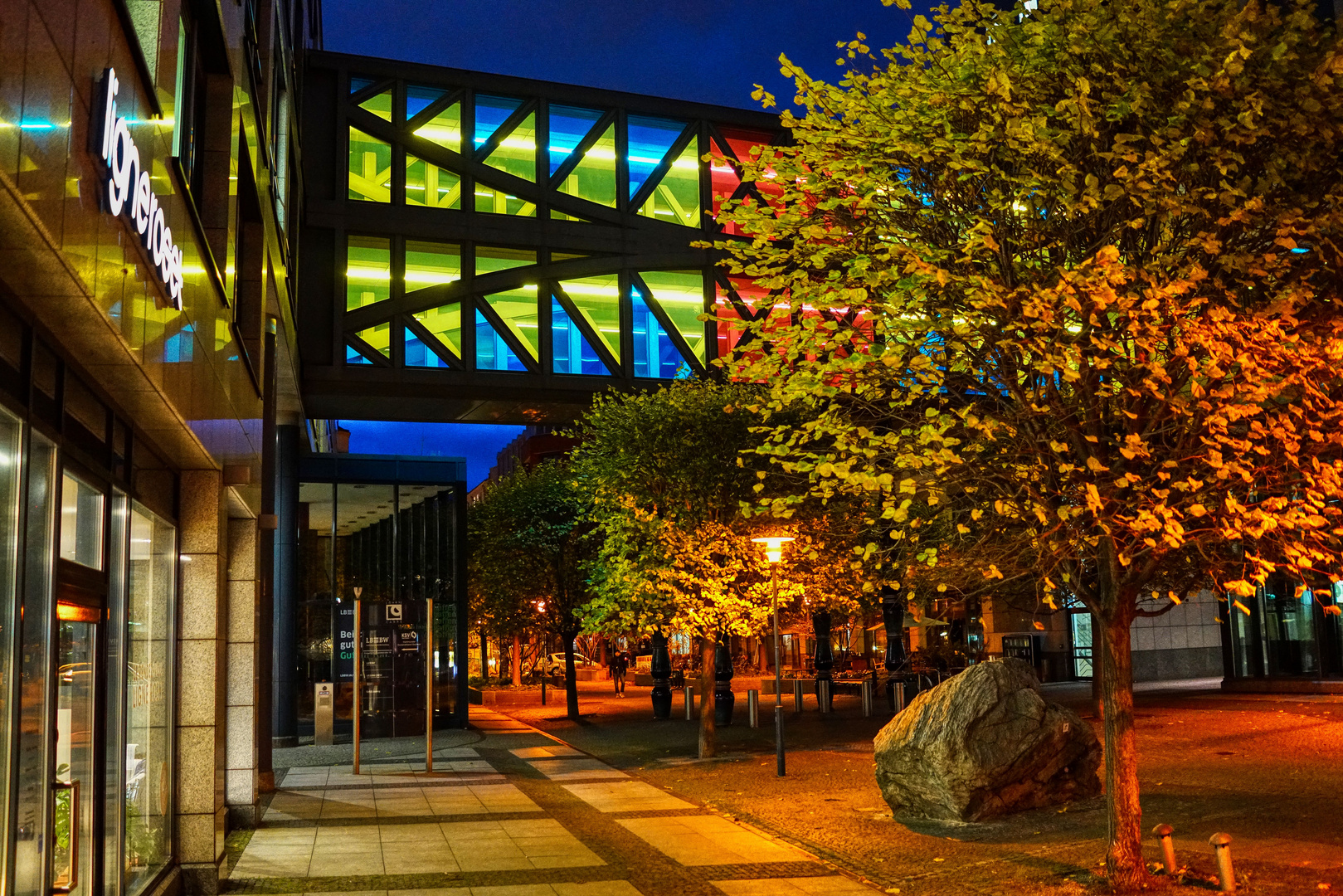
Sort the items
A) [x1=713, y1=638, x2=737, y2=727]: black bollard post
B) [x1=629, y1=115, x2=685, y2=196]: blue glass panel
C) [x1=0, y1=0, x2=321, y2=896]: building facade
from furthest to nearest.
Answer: [x1=629, y1=115, x2=685, y2=196]: blue glass panel
[x1=713, y1=638, x2=737, y2=727]: black bollard post
[x1=0, y1=0, x2=321, y2=896]: building facade

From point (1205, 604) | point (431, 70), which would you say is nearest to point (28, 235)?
point (431, 70)

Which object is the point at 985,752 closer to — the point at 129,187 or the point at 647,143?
the point at 129,187

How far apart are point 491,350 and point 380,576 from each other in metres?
6.68

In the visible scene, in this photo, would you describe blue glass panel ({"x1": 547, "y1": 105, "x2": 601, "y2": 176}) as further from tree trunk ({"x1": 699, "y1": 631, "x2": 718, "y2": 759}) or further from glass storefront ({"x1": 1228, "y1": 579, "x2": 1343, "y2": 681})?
glass storefront ({"x1": 1228, "y1": 579, "x2": 1343, "y2": 681})

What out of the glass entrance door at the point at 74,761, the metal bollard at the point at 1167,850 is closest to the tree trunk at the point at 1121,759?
the metal bollard at the point at 1167,850

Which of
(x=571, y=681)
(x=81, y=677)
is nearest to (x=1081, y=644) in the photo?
(x=571, y=681)

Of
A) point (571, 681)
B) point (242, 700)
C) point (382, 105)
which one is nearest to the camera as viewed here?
point (242, 700)

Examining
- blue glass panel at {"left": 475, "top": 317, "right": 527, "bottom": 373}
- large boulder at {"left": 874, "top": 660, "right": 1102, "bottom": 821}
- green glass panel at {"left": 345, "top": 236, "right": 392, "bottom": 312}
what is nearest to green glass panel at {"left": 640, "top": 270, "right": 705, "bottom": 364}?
blue glass panel at {"left": 475, "top": 317, "right": 527, "bottom": 373}

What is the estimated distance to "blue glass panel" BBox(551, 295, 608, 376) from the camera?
32.0 metres

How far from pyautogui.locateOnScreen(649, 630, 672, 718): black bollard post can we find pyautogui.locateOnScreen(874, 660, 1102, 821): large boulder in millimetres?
18004

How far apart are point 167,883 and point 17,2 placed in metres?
8.43

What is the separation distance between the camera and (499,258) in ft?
105

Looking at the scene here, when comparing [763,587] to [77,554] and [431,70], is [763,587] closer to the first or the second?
[77,554]

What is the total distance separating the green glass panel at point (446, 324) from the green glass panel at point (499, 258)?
4.26 feet
